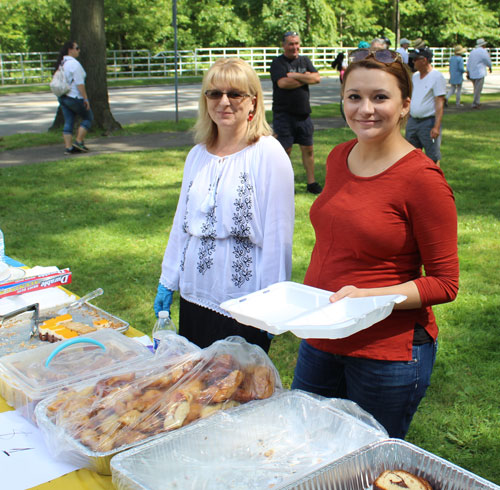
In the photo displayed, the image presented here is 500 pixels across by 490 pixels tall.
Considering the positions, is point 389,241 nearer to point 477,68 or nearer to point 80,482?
point 80,482

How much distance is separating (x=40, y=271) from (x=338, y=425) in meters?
1.84

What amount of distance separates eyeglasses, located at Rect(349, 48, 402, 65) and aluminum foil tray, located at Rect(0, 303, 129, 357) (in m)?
1.39

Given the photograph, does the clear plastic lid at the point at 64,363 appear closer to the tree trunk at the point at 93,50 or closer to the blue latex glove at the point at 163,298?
the blue latex glove at the point at 163,298

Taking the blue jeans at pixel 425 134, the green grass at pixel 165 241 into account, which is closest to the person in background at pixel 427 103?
the blue jeans at pixel 425 134

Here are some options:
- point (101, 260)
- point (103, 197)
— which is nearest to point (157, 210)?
point (103, 197)

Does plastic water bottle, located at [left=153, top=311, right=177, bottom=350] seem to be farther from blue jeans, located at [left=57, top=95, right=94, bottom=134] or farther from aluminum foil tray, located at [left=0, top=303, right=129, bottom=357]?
blue jeans, located at [left=57, top=95, right=94, bottom=134]

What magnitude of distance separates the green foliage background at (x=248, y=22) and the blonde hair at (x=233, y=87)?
3498 centimetres

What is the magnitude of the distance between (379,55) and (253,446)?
117 cm

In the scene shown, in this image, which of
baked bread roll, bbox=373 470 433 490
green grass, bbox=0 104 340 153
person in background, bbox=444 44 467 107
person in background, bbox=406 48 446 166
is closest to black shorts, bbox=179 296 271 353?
baked bread roll, bbox=373 470 433 490

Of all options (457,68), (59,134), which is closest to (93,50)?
(59,134)

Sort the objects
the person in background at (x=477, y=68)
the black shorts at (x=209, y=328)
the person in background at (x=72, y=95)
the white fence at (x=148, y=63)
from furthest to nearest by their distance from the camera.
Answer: the white fence at (x=148, y=63)
the person in background at (x=477, y=68)
the person in background at (x=72, y=95)
the black shorts at (x=209, y=328)

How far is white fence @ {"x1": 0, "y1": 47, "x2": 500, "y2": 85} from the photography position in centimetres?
2851

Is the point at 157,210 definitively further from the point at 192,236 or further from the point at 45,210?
the point at 192,236

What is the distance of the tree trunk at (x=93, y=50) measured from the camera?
41.4 ft
